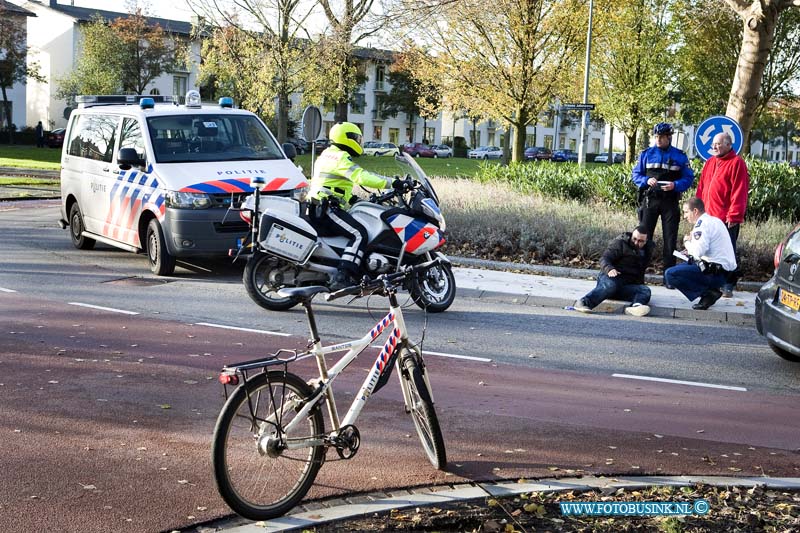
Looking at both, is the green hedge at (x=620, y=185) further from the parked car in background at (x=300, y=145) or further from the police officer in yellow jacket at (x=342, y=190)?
the parked car in background at (x=300, y=145)

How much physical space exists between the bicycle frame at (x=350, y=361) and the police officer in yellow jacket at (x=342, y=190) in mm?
5166

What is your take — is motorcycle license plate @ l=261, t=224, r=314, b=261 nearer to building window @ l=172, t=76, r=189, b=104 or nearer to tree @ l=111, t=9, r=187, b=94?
tree @ l=111, t=9, r=187, b=94

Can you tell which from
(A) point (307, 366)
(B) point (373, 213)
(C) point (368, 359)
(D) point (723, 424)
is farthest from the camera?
(B) point (373, 213)

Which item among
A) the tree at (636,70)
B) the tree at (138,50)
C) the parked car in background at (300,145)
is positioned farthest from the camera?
the tree at (138,50)

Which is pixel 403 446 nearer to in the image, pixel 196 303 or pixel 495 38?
pixel 196 303

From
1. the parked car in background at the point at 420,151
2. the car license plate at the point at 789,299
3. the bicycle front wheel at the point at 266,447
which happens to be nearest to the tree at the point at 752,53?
the car license plate at the point at 789,299

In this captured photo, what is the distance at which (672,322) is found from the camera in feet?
35.7

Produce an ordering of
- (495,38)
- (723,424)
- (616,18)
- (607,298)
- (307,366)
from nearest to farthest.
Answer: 1. (307,366)
2. (723,424)
3. (607,298)
4. (495,38)
5. (616,18)

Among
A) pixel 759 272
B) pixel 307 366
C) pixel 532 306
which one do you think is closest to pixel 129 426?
pixel 307 366

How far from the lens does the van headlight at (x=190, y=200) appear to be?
1212 cm

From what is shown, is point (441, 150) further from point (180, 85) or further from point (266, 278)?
point (266, 278)

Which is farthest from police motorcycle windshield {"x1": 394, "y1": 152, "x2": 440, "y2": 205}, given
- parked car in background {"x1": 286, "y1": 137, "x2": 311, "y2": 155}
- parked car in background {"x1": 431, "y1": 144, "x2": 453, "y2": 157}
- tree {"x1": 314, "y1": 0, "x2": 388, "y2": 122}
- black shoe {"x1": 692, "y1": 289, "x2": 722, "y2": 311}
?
parked car in background {"x1": 431, "y1": 144, "x2": 453, "y2": 157}

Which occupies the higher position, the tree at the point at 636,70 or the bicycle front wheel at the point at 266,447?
the tree at the point at 636,70

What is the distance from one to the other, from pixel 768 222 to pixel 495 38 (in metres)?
18.0
